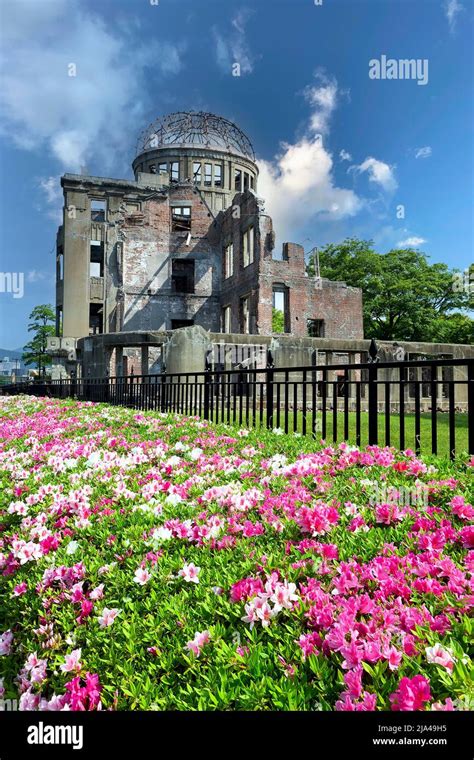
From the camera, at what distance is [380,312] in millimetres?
39844

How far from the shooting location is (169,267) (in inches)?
1378

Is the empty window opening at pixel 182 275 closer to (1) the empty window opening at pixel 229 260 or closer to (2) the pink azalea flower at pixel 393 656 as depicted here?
(1) the empty window opening at pixel 229 260

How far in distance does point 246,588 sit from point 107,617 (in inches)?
23.4

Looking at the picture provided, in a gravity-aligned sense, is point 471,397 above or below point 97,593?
above

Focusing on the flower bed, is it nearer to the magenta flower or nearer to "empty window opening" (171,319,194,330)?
→ the magenta flower

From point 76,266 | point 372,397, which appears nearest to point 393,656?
point 372,397

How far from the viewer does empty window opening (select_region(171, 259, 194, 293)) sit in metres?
36.4

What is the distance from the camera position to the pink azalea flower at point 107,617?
192 centimetres

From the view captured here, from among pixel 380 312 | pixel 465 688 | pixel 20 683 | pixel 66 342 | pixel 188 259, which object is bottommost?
pixel 20 683

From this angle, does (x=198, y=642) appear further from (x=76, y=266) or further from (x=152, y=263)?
(x=76, y=266)

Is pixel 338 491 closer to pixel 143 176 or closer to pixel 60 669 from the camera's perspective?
pixel 60 669

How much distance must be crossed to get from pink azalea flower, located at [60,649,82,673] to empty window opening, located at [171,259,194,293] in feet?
117
